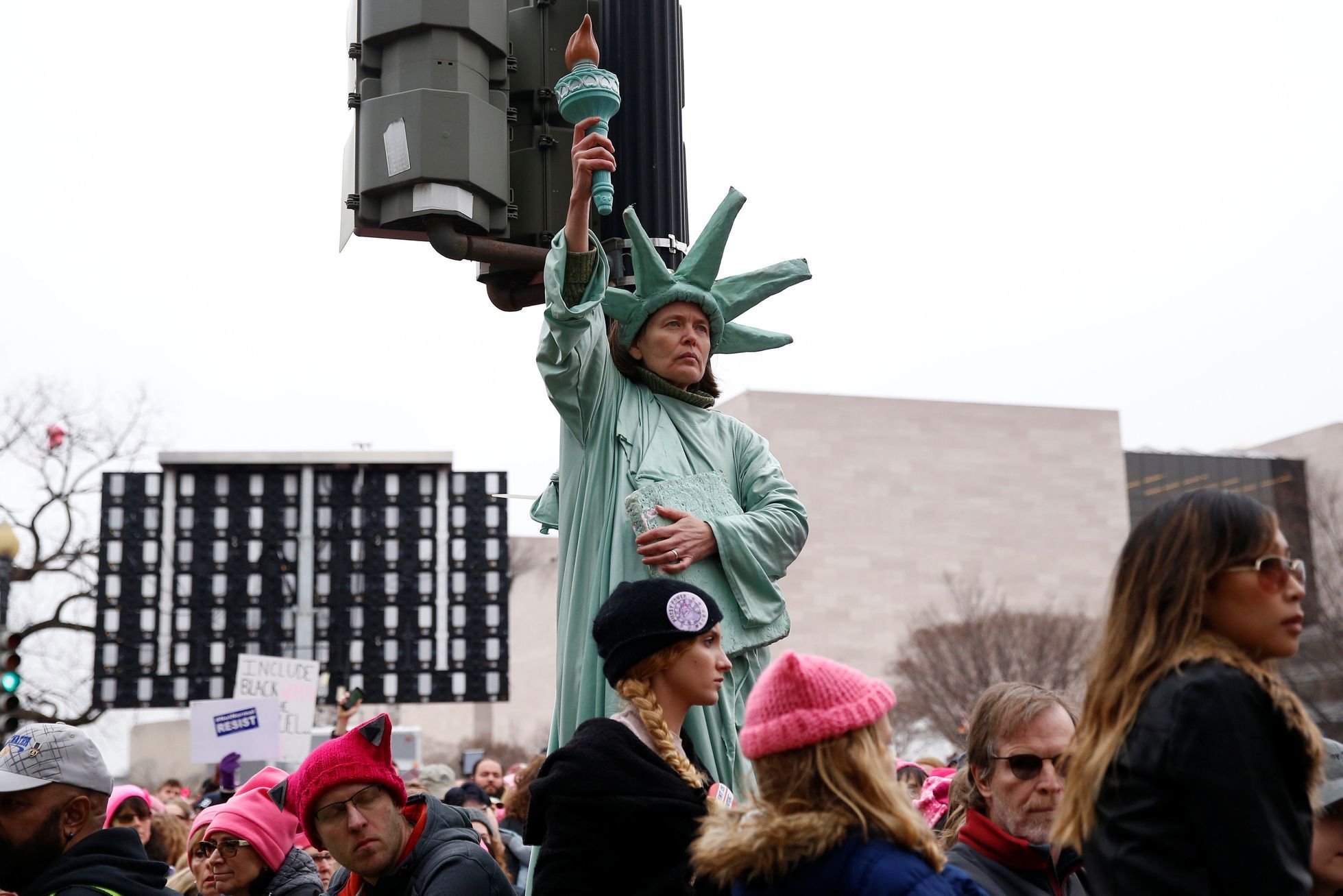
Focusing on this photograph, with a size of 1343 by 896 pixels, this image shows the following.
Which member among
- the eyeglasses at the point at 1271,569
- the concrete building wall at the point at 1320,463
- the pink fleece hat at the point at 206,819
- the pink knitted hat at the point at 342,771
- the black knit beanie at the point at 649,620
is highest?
the concrete building wall at the point at 1320,463

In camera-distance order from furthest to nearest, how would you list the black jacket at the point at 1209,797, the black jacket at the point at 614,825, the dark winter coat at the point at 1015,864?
the dark winter coat at the point at 1015,864 < the black jacket at the point at 614,825 < the black jacket at the point at 1209,797

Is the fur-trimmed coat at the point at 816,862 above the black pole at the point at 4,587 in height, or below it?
below

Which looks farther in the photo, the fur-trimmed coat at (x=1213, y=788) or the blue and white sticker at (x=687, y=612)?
the blue and white sticker at (x=687, y=612)

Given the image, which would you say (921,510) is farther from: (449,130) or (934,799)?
(449,130)

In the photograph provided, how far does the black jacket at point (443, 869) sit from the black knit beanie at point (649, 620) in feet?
3.08

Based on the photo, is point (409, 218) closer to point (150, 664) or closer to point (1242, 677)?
point (1242, 677)

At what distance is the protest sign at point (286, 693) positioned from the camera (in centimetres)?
1334

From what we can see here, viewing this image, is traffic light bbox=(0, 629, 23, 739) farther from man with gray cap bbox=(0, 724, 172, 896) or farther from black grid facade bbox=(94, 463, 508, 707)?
man with gray cap bbox=(0, 724, 172, 896)

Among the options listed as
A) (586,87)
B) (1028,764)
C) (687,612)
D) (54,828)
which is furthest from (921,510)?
(687,612)

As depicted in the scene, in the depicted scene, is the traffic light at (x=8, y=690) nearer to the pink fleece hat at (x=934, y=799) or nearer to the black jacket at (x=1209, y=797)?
the pink fleece hat at (x=934, y=799)

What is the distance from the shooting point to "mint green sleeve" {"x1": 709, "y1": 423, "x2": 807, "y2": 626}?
464 centimetres

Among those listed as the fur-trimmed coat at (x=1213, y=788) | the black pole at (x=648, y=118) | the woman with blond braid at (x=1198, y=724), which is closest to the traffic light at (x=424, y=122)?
the black pole at (x=648, y=118)

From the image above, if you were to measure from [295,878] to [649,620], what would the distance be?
2281 millimetres

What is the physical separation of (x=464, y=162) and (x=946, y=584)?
211ft
